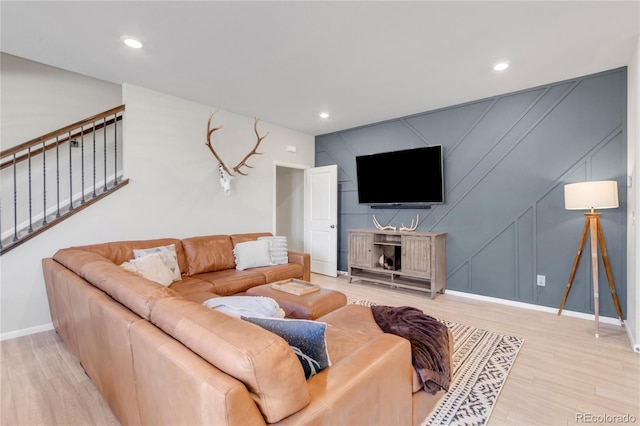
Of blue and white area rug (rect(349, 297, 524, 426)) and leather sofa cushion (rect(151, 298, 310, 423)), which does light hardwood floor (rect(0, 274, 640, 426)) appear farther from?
leather sofa cushion (rect(151, 298, 310, 423))

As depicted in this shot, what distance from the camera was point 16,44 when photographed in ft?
8.38

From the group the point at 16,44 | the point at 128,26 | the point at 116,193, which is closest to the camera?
the point at 128,26

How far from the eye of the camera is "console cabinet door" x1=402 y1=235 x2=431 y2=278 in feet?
13.0

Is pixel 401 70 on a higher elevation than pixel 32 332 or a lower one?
higher

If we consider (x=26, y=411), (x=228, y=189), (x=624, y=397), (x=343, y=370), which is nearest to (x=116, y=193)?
(x=228, y=189)

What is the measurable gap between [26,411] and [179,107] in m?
3.25

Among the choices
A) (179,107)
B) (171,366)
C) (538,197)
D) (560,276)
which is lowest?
(560,276)

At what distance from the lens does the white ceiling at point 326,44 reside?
2.12 m

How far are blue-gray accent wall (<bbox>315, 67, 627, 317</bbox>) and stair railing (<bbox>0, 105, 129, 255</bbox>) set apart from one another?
387cm

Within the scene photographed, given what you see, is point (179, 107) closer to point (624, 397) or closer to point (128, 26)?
point (128, 26)

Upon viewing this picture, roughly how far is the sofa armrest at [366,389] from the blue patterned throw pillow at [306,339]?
1.7 inches

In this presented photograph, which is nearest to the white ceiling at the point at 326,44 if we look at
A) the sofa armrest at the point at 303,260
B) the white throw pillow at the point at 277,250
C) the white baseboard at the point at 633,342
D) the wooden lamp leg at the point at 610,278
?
the wooden lamp leg at the point at 610,278

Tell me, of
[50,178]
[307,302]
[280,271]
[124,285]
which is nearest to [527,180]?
[307,302]

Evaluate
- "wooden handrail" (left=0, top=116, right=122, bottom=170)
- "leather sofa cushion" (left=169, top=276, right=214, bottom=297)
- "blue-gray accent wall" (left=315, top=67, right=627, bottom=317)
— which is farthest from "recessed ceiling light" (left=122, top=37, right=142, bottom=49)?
"blue-gray accent wall" (left=315, top=67, right=627, bottom=317)
